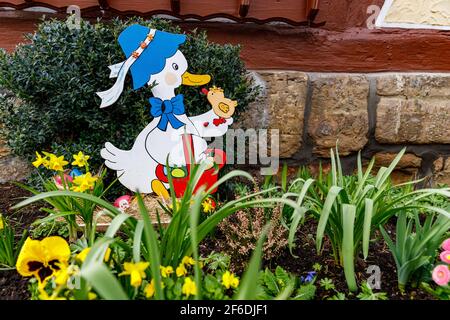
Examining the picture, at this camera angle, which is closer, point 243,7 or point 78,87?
point 78,87

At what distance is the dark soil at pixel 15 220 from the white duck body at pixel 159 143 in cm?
40

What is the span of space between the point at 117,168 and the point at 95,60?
47 cm

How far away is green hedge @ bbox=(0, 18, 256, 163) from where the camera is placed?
6.26 feet

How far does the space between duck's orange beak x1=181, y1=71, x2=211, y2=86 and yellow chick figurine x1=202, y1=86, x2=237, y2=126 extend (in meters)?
0.04

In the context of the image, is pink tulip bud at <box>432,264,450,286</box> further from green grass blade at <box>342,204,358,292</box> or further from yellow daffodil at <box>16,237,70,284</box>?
yellow daffodil at <box>16,237,70,284</box>

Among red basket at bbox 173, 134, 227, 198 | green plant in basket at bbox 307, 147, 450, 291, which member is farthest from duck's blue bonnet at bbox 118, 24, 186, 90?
green plant in basket at bbox 307, 147, 450, 291

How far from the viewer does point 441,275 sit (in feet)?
4.12

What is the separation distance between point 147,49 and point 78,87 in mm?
336

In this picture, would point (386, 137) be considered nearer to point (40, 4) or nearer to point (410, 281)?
point (410, 281)

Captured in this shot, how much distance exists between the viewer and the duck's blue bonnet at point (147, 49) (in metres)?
1.88

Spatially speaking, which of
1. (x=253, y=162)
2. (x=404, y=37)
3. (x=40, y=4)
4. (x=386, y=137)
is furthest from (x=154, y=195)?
(x=404, y=37)

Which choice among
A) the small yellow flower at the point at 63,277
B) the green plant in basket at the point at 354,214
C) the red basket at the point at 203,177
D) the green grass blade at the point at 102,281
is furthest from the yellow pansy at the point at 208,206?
the green grass blade at the point at 102,281

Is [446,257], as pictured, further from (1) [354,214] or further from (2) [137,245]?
(2) [137,245]

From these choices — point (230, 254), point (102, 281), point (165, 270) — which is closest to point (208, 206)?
point (230, 254)
